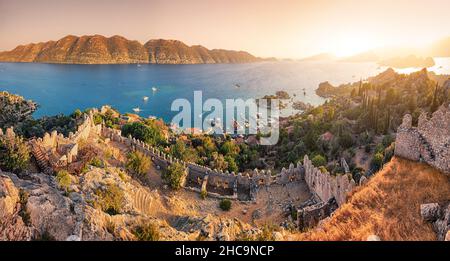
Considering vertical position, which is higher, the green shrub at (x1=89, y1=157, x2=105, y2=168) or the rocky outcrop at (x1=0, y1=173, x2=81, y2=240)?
the rocky outcrop at (x1=0, y1=173, x2=81, y2=240)

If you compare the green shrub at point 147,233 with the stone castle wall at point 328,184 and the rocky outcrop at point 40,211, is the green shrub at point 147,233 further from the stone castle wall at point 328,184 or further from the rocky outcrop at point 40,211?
the stone castle wall at point 328,184

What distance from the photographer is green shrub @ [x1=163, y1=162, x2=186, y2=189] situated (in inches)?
573

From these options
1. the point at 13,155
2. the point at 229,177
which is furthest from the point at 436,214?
the point at 229,177

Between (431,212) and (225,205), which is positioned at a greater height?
(431,212)

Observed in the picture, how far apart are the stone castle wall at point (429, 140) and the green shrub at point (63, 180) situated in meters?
7.81

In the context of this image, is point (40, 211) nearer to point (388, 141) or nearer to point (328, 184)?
point (328, 184)

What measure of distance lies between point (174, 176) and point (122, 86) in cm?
6541

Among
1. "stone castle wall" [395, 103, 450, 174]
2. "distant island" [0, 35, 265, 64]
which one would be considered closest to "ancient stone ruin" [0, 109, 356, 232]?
"stone castle wall" [395, 103, 450, 174]

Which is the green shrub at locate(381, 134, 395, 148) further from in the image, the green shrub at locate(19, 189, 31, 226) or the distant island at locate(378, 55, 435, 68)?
the distant island at locate(378, 55, 435, 68)

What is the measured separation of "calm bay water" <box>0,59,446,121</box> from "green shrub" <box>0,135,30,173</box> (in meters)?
39.2

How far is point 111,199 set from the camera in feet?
29.4

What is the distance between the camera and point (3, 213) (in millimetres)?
5922
